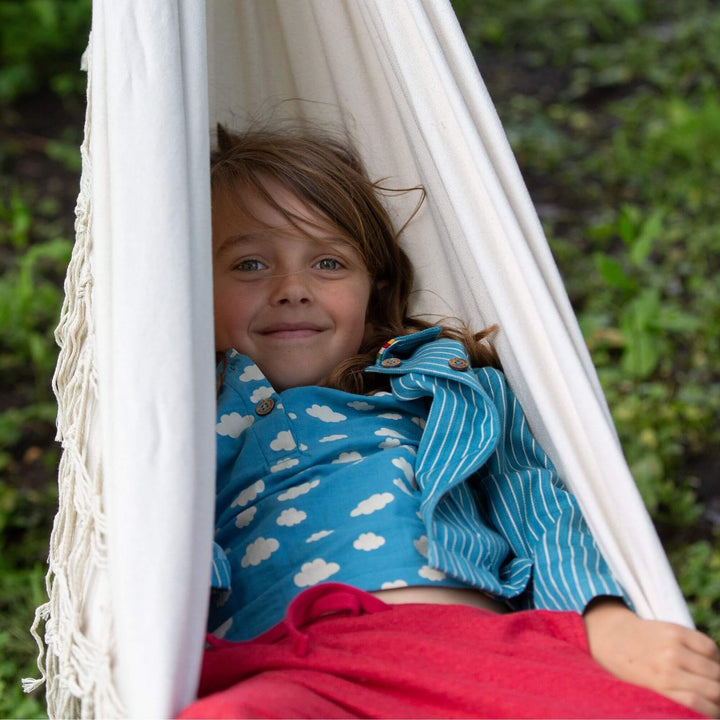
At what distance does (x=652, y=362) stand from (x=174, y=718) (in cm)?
206

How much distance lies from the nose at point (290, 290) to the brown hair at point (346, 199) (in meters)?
0.11

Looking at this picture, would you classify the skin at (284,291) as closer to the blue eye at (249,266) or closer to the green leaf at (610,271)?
the blue eye at (249,266)

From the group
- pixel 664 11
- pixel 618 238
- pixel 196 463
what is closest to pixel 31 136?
pixel 618 238

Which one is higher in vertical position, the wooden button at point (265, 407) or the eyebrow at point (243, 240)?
the eyebrow at point (243, 240)

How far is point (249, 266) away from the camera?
2.02 metres

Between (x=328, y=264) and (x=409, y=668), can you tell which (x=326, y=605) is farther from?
(x=328, y=264)

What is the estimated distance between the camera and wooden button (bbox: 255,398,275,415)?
189 centimetres

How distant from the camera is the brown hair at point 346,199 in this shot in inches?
80.3

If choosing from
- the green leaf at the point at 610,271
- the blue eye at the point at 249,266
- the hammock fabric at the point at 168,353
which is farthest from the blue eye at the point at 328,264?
the green leaf at the point at 610,271

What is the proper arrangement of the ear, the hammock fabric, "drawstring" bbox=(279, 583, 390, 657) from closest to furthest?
the hammock fabric < "drawstring" bbox=(279, 583, 390, 657) < the ear

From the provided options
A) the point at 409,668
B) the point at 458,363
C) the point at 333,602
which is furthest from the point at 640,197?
the point at 409,668

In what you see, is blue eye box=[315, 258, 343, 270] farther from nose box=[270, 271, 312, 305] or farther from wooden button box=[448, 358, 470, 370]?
wooden button box=[448, 358, 470, 370]

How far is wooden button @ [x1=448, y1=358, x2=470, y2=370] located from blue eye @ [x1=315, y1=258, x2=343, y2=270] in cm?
33

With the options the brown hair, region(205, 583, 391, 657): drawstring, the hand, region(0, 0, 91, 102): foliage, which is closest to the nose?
the brown hair
